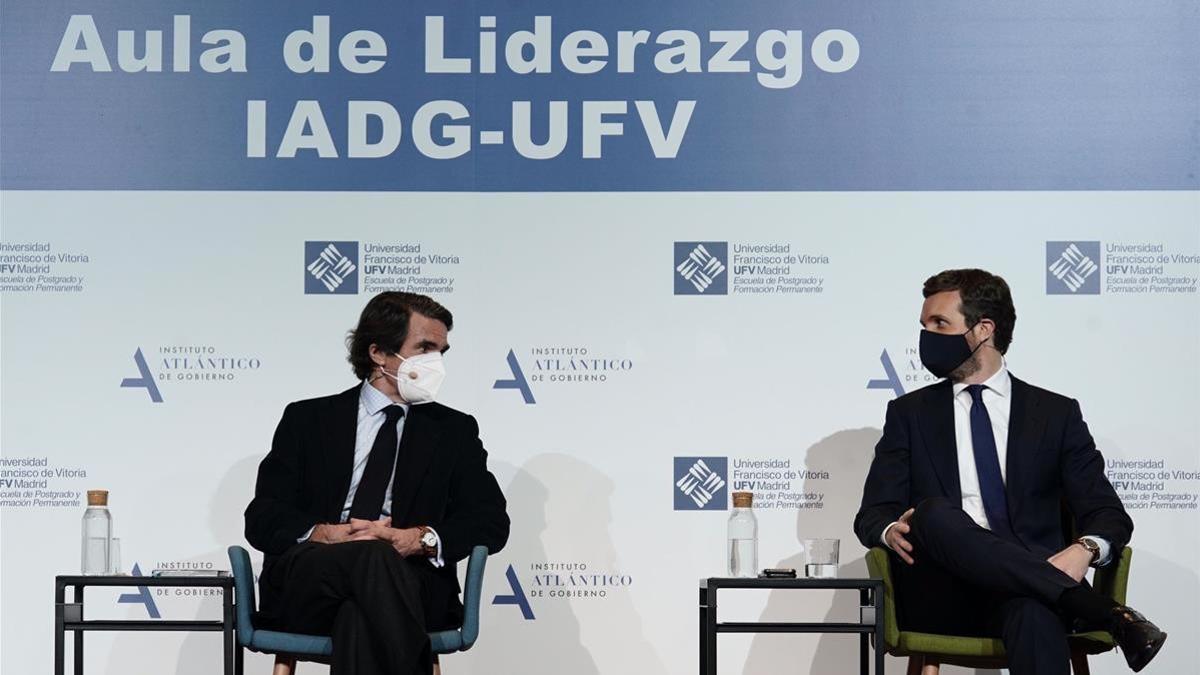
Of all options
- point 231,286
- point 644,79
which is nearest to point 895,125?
point 644,79

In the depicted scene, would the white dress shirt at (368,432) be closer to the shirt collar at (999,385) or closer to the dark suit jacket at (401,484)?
the dark suit jacket at (401,484)

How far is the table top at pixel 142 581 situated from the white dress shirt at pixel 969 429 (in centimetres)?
212

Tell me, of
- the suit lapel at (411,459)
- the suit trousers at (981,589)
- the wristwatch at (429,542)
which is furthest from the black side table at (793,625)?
the suit lapel at (411,459)

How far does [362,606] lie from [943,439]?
1750 mm

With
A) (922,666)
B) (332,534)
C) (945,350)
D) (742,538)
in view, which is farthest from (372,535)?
(945,350)

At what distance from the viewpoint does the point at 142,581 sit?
14.3 feet

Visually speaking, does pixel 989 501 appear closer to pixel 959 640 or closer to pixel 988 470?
pixel 988 470

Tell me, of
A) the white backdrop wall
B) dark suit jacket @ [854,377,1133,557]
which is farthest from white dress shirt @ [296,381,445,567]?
dark suit jacket @ [854,377,1133,557]

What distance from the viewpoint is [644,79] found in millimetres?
5496

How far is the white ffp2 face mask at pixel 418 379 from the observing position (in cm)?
469

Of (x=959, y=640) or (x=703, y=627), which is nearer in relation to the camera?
(x=959, y=640)

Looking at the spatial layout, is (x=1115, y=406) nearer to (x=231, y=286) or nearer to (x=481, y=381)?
(x=481, y=381)

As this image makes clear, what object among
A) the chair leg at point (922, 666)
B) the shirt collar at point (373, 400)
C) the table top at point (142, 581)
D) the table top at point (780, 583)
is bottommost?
the chair leg at point (922, 666)

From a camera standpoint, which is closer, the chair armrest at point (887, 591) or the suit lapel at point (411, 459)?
the chair armrest at point (887, 591)
